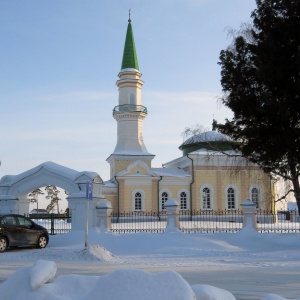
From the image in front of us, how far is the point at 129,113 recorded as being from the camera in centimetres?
4300

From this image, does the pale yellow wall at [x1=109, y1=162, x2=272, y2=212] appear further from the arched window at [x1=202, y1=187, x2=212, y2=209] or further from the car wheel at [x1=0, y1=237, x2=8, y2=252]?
the car wheel at [x1=0, y1=237, x2=8, y2=252]

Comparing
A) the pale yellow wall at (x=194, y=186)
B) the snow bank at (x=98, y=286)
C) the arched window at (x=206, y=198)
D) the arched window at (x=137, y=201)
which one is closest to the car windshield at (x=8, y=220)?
the snow bank at (x=98, y=286)

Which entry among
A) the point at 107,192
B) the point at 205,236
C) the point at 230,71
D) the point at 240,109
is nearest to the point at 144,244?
the point at 205,236

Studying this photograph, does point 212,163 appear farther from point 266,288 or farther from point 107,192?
point 266,288

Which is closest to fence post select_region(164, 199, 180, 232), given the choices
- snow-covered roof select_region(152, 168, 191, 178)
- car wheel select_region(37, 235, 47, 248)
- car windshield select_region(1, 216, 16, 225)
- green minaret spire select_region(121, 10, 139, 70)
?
car wheel select_region(37, 235, 47, 248)

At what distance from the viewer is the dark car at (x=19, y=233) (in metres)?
16.9

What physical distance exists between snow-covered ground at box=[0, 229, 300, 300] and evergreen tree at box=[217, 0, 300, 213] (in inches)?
139

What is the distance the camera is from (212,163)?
41.3m

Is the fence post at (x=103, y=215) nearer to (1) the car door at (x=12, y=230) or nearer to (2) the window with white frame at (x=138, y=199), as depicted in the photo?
(1) the car door at (x=12, y=230)

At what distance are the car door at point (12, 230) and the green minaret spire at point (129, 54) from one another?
2780 centimetres

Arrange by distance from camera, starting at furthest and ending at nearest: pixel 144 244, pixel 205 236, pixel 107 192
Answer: pixel 107 192 < pixel 205 236 < pixel 144 244

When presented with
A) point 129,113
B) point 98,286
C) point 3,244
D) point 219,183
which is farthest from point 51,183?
point 219,183

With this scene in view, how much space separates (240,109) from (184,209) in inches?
883

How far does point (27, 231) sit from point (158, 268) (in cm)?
775
